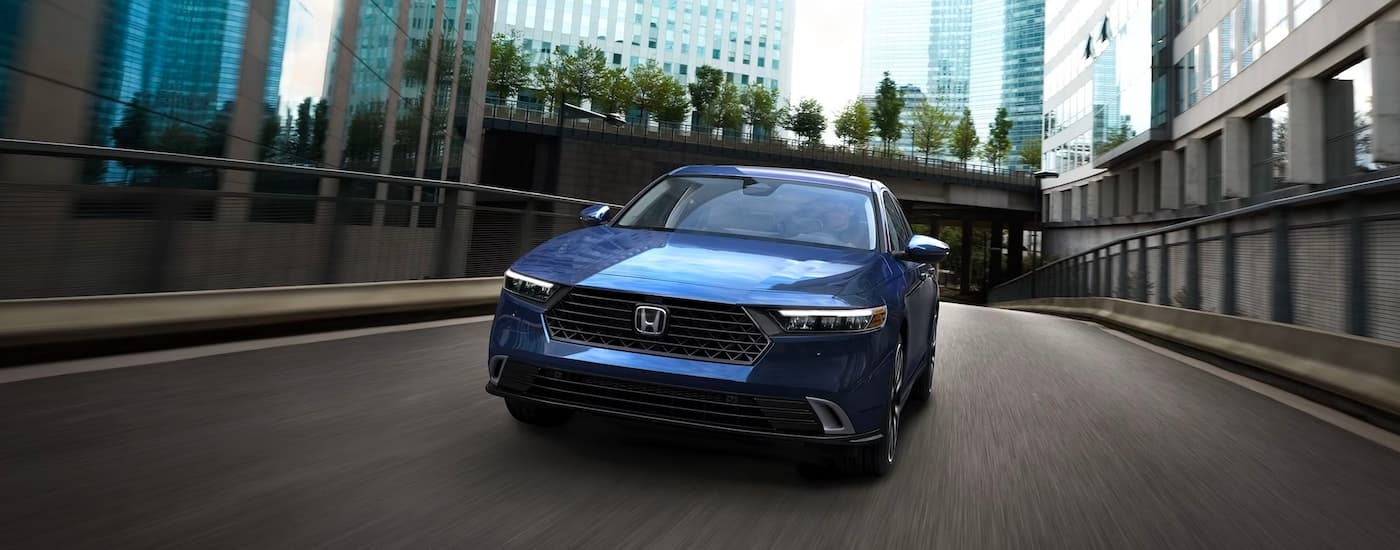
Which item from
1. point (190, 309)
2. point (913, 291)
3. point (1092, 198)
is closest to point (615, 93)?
point (1092, 198)

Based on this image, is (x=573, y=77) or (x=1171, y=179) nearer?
(x=1171, y=179)

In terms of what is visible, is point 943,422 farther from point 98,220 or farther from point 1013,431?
point 98,220

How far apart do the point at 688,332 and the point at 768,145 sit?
58632 mm

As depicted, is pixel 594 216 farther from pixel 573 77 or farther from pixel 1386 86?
pixel 573 77

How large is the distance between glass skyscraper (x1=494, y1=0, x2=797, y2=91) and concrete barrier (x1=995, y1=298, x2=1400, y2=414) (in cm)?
10865

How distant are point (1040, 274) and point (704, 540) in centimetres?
3241

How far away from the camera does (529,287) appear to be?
13.2 ft

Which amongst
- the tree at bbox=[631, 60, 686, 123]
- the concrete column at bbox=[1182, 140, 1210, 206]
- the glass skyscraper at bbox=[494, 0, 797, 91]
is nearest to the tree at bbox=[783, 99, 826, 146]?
the tree at bbox=[631, 60, 686, 123]

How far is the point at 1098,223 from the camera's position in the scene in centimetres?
4841

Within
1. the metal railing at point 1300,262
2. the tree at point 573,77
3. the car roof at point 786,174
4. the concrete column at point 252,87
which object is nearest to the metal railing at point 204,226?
the car roof at point 786,174

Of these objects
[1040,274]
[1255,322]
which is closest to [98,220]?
[1255,322]

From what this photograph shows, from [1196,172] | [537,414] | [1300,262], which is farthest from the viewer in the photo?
[1196,172]

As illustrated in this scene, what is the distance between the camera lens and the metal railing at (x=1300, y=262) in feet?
22.6

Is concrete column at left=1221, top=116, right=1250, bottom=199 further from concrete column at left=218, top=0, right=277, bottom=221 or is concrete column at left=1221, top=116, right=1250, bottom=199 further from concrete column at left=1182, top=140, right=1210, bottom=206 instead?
concrete column at left=218, top=0, right=277, bottom=221
